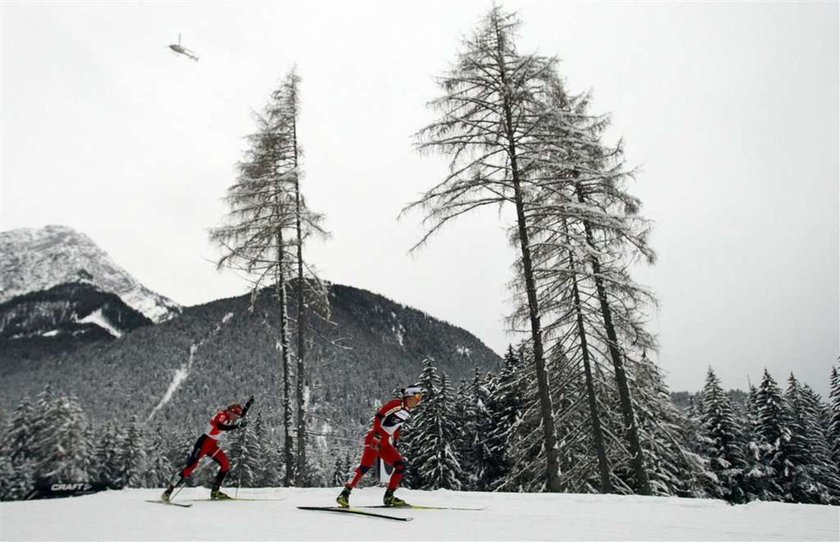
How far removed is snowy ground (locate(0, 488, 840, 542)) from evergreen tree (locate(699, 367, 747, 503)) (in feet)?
89.2

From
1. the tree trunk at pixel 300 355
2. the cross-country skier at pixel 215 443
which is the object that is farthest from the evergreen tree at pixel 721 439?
the cross-country skier at pixel 215 443

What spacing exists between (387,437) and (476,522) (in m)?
1.80

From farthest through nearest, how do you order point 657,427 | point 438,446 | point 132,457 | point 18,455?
1. point 132,457
2. point 18,455
3. point 438,446
4. point 657,427

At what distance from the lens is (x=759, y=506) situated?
6969mm

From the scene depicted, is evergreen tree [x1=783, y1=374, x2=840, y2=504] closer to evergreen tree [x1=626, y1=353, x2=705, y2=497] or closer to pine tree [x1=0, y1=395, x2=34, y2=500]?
evergreen tree [x1=626, y1=353, x2=705, y2=497]

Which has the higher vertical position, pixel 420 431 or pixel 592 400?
pixel 592 400

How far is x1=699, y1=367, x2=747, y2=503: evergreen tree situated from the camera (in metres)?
30.5

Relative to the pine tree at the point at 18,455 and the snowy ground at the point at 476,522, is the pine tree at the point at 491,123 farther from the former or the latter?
the pine tree at the point at 18,455

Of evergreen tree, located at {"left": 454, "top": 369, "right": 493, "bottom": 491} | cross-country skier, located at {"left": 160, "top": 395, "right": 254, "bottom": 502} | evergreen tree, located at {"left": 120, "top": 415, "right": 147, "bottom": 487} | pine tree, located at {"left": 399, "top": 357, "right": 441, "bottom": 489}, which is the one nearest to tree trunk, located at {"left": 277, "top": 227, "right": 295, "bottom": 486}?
cross-country skier, located at {"left": 160, "top": 395, "right": 254, "bottom": 502}

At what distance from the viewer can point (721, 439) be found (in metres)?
31.6

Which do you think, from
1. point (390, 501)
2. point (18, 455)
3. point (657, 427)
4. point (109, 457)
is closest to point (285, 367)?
point (390, 501)

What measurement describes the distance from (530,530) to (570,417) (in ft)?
37.4

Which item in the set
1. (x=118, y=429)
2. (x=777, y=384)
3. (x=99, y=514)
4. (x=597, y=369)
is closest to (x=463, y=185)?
(x=597, y=369)

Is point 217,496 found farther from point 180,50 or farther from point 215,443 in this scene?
point 180,50
